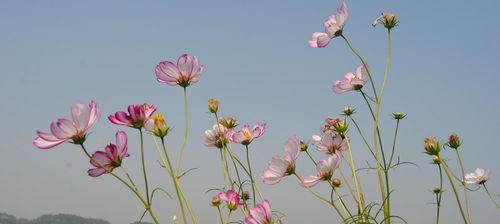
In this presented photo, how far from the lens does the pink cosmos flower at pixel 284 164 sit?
5.37 feet

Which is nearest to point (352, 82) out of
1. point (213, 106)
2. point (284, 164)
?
point (284, 164)

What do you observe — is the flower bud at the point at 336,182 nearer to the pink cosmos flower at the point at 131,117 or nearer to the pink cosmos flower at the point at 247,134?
the pink cosmos flower at the point at 247,134

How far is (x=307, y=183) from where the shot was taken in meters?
1.68

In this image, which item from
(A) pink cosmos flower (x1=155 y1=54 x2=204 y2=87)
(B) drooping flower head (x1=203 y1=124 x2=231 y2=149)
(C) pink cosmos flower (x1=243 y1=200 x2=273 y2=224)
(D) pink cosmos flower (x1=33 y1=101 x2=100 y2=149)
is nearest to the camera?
(D) pink cosmos flower (x1=33 y1=101 x2=100 y2=149)

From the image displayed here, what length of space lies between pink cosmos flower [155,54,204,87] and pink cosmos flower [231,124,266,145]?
48cm

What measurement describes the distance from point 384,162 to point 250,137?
61cm

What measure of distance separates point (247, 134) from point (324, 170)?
0.48 meters

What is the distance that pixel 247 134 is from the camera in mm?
2051

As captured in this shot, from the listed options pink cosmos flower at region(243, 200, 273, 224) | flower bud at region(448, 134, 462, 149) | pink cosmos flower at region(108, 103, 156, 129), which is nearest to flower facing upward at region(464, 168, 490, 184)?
flower bud at region(448, 134, 462, 149)

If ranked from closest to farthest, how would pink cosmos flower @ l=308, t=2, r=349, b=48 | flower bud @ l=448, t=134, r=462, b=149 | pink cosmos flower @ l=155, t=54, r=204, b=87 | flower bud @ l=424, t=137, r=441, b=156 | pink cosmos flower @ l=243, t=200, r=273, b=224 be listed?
pink cosmos flower @ l=243, t=200, r=273, b=224 < pink cosmos flower @ l=155, t=54, r=204, b=87 < flower bud @ l=424, t=137, r=441, b=156 < pink cosmos flower @ l=308, t=2, r=349, b=48 < flower bud @ l=448, t=134, r=462, b=149

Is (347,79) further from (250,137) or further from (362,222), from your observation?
(362,222)

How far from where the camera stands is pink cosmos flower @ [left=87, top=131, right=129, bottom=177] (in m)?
1.20

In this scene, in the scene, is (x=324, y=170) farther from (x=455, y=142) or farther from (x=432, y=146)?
(x=455, y=142)

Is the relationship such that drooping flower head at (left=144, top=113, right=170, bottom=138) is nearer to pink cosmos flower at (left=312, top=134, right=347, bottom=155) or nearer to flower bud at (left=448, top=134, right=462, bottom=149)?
pink cosmos flower at (left=312, top=134, right=347, bottom=155)
